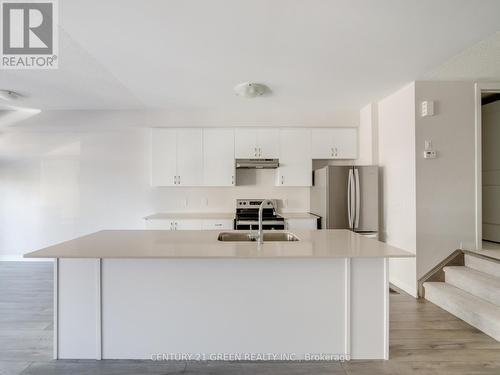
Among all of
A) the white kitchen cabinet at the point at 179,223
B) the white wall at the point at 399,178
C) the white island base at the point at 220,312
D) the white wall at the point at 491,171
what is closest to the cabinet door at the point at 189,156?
the white kitchen cabinet at the point at 179,223

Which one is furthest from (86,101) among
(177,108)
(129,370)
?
(129,370)

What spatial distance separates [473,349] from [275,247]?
185 cm

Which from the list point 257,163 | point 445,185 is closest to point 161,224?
point 257,163

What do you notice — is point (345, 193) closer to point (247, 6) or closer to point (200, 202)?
point (200, 202)

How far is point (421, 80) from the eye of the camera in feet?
11.1

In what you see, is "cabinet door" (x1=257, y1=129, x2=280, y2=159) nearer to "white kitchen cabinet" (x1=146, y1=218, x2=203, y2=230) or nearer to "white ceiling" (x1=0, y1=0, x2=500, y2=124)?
"white ceiling" (x1=0, y1=0, x2=500, y2=124)

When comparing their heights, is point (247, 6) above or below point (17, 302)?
above

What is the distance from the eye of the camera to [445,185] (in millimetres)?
3379

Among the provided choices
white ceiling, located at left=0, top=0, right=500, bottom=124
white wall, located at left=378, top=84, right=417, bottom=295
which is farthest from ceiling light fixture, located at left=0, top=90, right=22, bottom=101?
white wall, located at left=378, top=84, right=417, bottom=295

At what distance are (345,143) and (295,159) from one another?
2.88 feet

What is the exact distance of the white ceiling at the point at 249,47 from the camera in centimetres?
206

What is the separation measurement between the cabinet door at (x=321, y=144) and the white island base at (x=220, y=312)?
2722mm

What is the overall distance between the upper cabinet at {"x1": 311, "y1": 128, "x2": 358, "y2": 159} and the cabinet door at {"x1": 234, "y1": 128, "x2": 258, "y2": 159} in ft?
3.14

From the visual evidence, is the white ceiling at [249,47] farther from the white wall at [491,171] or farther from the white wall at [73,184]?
the white wall at [491,171]
